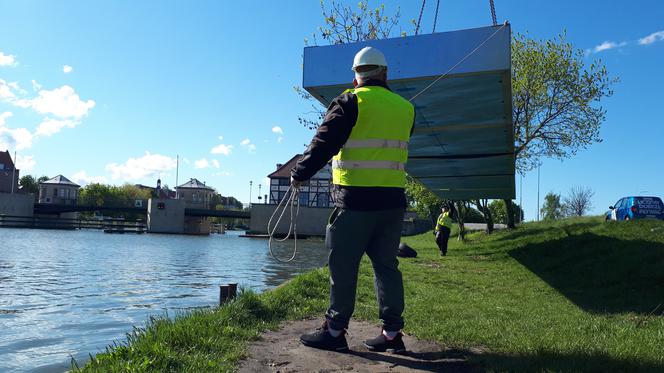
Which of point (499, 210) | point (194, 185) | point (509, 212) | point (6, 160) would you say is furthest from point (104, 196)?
point (509, 212)

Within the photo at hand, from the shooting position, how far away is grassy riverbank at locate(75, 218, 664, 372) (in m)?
3.43

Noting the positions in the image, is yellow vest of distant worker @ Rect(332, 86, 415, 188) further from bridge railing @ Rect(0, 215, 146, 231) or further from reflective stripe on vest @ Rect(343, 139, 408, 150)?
bridge railing @ Rect(0, 215, 146, 231)

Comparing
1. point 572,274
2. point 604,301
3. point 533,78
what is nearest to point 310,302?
point 604,301

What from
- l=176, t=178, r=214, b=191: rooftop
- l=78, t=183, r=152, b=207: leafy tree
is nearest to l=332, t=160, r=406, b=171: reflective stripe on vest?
l=78, t=183, r=152, b=207: leafy tree

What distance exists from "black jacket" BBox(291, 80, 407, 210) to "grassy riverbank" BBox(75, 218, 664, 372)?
4.30 feet

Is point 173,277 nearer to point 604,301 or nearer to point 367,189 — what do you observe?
point 604,301

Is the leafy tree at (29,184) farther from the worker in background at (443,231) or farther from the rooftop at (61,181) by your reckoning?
the worker in background at (443,231)

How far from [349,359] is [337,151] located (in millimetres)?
1480

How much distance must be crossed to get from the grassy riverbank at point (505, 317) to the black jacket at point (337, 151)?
1309mm

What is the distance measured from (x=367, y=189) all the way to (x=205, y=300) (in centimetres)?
864

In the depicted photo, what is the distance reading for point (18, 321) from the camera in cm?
865

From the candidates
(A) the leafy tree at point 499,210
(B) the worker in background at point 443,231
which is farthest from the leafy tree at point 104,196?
(B) the worker in background at point 443,231

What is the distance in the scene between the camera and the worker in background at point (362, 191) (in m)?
3.64

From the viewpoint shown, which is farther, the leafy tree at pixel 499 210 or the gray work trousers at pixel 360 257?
the leafy tree at pixel 499 210
